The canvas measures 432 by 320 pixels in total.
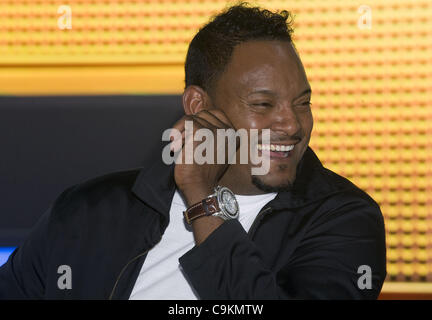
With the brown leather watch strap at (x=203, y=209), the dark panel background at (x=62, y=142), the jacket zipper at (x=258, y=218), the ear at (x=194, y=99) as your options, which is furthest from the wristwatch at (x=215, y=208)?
the dark panel background at (x=62, y=142)

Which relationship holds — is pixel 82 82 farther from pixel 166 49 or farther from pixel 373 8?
pixel 373 8

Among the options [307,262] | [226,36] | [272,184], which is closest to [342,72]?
[226,36]

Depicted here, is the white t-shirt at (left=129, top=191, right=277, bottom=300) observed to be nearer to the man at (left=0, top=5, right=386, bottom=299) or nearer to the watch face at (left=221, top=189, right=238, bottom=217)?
the man at (left=0, top=5, right=386, bottom=299)

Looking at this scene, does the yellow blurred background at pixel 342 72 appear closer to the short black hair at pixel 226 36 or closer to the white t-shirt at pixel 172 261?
the short black hair at pixel 226 36

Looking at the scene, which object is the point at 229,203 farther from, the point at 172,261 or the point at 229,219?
the point at 172,261

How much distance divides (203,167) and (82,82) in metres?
1.10

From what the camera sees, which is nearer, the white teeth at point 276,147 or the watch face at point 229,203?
the watch face at point 229,203

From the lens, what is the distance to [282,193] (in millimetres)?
1565

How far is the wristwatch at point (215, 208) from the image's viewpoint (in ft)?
4.53

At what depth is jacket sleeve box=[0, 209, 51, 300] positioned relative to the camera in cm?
162

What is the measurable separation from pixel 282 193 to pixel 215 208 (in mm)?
243

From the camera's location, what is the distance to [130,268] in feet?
4.93

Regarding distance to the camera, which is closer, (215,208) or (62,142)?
(215,208)

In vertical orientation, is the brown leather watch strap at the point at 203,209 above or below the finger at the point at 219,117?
below
